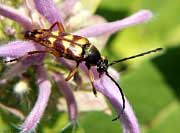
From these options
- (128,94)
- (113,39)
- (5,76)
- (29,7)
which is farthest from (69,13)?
(113,39)

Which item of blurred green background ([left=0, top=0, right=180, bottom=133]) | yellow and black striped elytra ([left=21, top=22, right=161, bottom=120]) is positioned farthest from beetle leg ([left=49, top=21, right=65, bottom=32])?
blurred green background ([left=0, top=0, right=180, bottom=133])

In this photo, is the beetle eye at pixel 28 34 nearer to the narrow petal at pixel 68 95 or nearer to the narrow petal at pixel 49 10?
the narrow petal at pixel 49 10

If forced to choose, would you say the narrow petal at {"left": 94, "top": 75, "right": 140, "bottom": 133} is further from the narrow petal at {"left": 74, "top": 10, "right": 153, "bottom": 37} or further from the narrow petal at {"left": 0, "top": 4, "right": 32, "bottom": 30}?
the narrow petal at {"left": 0, "top": 4, "right": 32, "bottom": 30}

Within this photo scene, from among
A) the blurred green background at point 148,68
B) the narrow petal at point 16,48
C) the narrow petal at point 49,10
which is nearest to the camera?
the narrow petal at point 16,48

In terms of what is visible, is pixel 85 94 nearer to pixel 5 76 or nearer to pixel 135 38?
pixel 5 76

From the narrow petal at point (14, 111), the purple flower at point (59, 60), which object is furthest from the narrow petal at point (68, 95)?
the narrow petal at point (14, 111)

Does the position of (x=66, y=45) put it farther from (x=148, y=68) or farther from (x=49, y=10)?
(x=148, y=68)
